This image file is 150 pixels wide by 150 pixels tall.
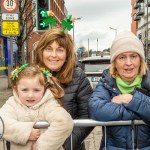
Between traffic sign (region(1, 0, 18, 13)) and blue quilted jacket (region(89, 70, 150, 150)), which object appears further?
traffic sign (region(1, 0, 18, 13))

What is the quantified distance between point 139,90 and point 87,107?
1.62 ft

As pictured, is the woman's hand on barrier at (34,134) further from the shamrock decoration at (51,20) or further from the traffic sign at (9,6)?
the traffic sign at (9,6)

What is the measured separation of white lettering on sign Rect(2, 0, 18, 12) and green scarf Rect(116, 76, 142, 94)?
6427 mm

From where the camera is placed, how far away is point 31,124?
2.74 metres

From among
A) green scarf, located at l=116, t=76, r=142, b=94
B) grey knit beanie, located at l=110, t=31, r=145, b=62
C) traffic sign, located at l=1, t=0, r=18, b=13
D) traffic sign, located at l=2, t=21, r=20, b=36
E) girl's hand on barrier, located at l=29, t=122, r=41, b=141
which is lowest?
girl's hand on barrier, located at l=29, t=122, r=41, b=141

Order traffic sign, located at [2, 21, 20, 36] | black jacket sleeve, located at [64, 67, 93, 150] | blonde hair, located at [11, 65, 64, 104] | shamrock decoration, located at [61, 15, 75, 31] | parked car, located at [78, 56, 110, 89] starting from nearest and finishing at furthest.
Answer: blonde hair, located at [11, 65, 64, 104], black jacket sleeve, located at [64, 67, 93, 150], shamrock decoration, located at [61, 15, 75, 31], traffic sign, located at [2, 21, 20, 36], parked car, located at [78, 56, 110, 89]

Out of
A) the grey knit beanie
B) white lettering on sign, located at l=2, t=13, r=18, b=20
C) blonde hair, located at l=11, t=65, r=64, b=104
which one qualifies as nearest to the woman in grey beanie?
the grey knit beanie

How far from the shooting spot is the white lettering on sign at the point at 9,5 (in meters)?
→ 8.87

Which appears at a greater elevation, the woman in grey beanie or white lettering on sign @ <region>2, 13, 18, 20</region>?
white lettering on sign @ <region>2, 13, 18, 20</region>

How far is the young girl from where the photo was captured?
8.78 ft

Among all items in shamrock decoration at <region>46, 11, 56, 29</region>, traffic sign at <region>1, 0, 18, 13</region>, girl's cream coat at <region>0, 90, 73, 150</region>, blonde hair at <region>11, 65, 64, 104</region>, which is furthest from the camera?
traffic sign at <region>1, 0, 18, 13</region>

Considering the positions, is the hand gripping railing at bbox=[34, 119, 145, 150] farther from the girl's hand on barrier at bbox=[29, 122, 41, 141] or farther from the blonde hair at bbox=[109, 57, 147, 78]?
the blonde hair at bbox=[109, 57, 147, 78]

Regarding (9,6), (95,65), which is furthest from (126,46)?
(95,65)

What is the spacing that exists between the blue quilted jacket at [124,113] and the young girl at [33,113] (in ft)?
0.88
